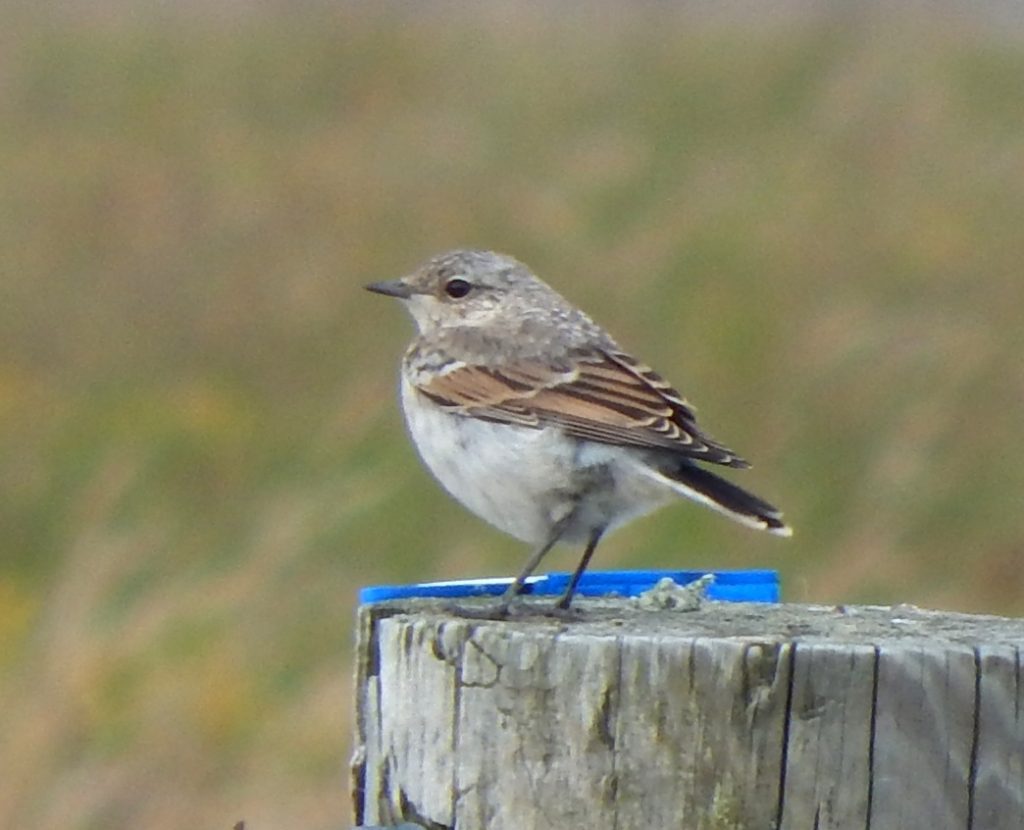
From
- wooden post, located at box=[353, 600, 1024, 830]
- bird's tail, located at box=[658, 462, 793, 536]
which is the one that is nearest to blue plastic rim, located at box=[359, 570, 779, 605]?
bird's tail, located at box=[658, 462, 793, 536]

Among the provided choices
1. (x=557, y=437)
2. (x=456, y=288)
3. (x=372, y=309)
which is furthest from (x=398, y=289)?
(x=372, y=309)

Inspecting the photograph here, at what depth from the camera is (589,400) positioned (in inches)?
251

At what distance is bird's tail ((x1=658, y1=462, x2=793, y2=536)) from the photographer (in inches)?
226

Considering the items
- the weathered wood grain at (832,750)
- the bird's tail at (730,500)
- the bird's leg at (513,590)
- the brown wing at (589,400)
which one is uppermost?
the brown wing at (589,400)

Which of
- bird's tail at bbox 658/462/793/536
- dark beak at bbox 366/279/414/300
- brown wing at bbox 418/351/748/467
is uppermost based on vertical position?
dark beak at bbox 366/279/414/300

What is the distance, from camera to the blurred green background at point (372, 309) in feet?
30.9

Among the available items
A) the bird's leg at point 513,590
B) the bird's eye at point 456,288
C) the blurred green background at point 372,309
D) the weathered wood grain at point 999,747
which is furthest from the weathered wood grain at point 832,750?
the blurred green background at point 372,309

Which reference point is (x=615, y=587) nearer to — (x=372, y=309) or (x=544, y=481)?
(x=544, y=481)

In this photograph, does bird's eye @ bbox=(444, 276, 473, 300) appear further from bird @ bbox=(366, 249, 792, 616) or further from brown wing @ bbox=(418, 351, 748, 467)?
brown wing @ bbox=(418, 351, 748, 467)

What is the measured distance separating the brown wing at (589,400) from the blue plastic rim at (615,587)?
1.89 ft

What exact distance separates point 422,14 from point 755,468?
959 cm

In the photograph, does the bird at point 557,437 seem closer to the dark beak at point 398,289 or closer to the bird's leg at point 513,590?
the bird's leg at point 513,590

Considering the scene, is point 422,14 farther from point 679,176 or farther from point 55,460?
point 55,460

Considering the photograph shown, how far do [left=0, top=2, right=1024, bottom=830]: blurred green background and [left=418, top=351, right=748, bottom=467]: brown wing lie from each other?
2472mm
